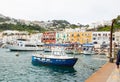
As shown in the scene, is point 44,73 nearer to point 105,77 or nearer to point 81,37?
point 105,77

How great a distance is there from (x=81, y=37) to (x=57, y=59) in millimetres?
86068

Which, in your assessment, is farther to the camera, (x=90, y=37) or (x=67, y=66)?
(x=90, y=37)

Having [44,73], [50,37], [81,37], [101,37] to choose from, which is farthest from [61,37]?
[44,73]

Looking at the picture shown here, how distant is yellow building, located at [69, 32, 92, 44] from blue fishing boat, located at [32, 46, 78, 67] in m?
79.6

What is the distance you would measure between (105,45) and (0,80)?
301 ft

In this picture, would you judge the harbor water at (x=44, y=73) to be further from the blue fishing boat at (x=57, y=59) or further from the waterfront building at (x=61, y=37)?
the waterfront building at (x=61, y=37)

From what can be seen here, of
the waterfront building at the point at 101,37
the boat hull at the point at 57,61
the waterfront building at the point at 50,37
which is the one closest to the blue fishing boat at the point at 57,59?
the boat hull at the point at 57,61

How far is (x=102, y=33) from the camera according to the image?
420ft

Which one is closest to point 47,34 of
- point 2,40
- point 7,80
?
point 2,40

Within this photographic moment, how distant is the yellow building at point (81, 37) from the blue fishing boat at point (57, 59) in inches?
3135

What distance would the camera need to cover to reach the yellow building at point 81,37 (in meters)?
133

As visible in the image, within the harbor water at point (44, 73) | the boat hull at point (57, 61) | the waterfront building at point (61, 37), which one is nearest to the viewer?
the harbor water at point (44, 73)

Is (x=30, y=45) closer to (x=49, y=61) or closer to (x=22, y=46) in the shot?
(x=22, y=46)

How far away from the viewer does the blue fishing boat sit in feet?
158
